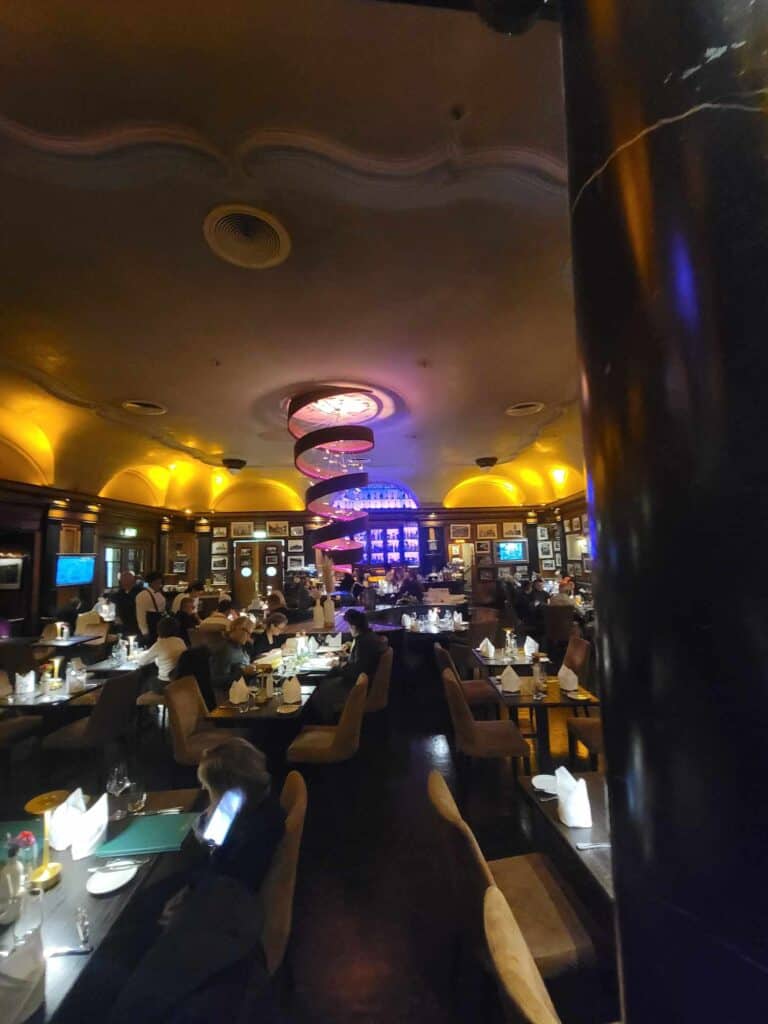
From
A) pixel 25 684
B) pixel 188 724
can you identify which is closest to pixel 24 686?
pixel 25 684

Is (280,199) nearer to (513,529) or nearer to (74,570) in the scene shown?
(74,570)

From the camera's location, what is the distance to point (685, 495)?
0.58 m

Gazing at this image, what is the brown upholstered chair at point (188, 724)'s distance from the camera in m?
3.43

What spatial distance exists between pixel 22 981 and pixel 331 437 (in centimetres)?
540

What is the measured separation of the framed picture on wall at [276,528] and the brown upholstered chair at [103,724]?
1033 centimetres

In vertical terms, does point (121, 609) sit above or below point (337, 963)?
above

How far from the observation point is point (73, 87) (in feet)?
7.09

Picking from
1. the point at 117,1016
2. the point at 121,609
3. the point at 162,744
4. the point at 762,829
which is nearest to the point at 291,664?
the point at 162,744

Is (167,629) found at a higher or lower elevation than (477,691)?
higher

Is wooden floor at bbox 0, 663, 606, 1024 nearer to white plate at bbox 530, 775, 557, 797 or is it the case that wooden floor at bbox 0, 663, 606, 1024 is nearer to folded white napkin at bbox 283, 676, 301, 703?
folded white napkin at bbox 283, 676, 301, 703

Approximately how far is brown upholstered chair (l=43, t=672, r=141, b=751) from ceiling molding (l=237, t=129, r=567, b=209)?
3873mm

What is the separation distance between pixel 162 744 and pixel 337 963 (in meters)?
3.37

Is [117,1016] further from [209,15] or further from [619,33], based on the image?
[209,15]

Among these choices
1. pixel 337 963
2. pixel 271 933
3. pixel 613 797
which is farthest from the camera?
pixel 337 963
